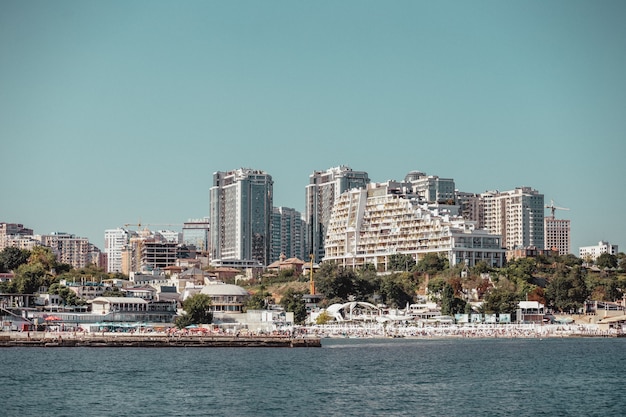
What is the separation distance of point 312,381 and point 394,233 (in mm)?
103420

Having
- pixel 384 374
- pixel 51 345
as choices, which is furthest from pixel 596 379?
pixel 51 345

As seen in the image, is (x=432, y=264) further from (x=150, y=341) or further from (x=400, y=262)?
(x=150, y=341)

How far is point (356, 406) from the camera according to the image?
6050cm

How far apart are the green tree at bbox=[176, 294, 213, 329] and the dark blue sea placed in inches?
827

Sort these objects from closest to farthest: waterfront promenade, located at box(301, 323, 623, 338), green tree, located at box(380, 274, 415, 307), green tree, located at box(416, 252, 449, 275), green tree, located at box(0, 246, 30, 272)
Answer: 1. waterfront promenade, located at box(301, 323, 623, 338)
2. green tree, located at box(380, 274, 415, 307)
3. green tree, located at box(416, 252, 449, 275)
4. green tree, located at box(0, 246, 30, 272)

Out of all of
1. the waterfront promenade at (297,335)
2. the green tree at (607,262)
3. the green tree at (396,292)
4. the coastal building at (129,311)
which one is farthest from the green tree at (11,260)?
the green tree at (607,262)

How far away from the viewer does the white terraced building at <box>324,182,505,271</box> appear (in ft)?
545

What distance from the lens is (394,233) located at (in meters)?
176

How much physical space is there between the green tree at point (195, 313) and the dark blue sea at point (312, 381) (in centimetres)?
2099

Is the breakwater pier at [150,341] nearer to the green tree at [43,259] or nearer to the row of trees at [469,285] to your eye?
the row of trees at [469,285]

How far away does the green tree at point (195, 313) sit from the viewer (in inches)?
5103

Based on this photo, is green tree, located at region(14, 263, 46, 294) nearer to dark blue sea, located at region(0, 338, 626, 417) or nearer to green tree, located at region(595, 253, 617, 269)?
dark blue sea, located at region(0, 338, 626, 417)

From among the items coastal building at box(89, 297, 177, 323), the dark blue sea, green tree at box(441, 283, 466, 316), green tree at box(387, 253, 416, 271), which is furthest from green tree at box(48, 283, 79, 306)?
green tree at box(387, 253, 416, 271)

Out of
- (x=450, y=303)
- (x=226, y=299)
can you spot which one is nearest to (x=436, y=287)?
(x=450, y=303)
